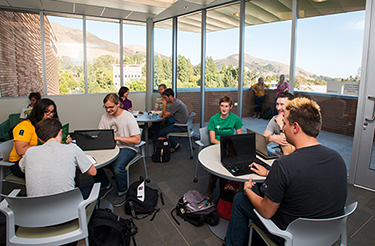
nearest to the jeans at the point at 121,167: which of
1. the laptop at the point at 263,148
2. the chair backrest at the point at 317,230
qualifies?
the laptop at the point at 263,148

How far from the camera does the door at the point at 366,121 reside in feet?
10.5

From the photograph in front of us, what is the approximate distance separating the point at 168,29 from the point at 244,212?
232 inches

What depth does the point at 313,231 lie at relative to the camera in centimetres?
146

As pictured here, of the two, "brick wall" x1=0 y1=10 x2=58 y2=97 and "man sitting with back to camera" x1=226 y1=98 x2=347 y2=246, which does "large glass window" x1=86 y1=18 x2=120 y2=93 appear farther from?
"man sitting with back to camera" x1=226 y1=98 x2=347 y2=246

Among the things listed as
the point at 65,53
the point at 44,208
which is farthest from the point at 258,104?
the point at 65,53

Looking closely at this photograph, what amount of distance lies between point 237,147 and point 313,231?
3.55 ft

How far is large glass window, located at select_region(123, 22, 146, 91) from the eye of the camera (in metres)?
7.34

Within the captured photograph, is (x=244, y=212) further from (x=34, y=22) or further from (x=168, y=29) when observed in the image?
(x=34, y=22)

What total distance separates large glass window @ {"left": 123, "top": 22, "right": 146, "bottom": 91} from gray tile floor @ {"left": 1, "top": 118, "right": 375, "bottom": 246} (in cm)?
361

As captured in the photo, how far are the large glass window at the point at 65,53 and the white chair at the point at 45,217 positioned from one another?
5503mm

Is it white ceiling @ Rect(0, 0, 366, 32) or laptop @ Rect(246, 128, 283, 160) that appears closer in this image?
laptop @ Rect(246, 128, 283, 160)

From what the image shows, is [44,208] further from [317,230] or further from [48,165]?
Answer: [317,230]

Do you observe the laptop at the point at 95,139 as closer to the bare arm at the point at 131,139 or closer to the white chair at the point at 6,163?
the bare arm at the point at 131,139

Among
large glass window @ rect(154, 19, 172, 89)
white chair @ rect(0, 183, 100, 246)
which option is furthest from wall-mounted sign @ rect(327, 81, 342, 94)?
large glass window @ rect(154, 19, 172, 89)
